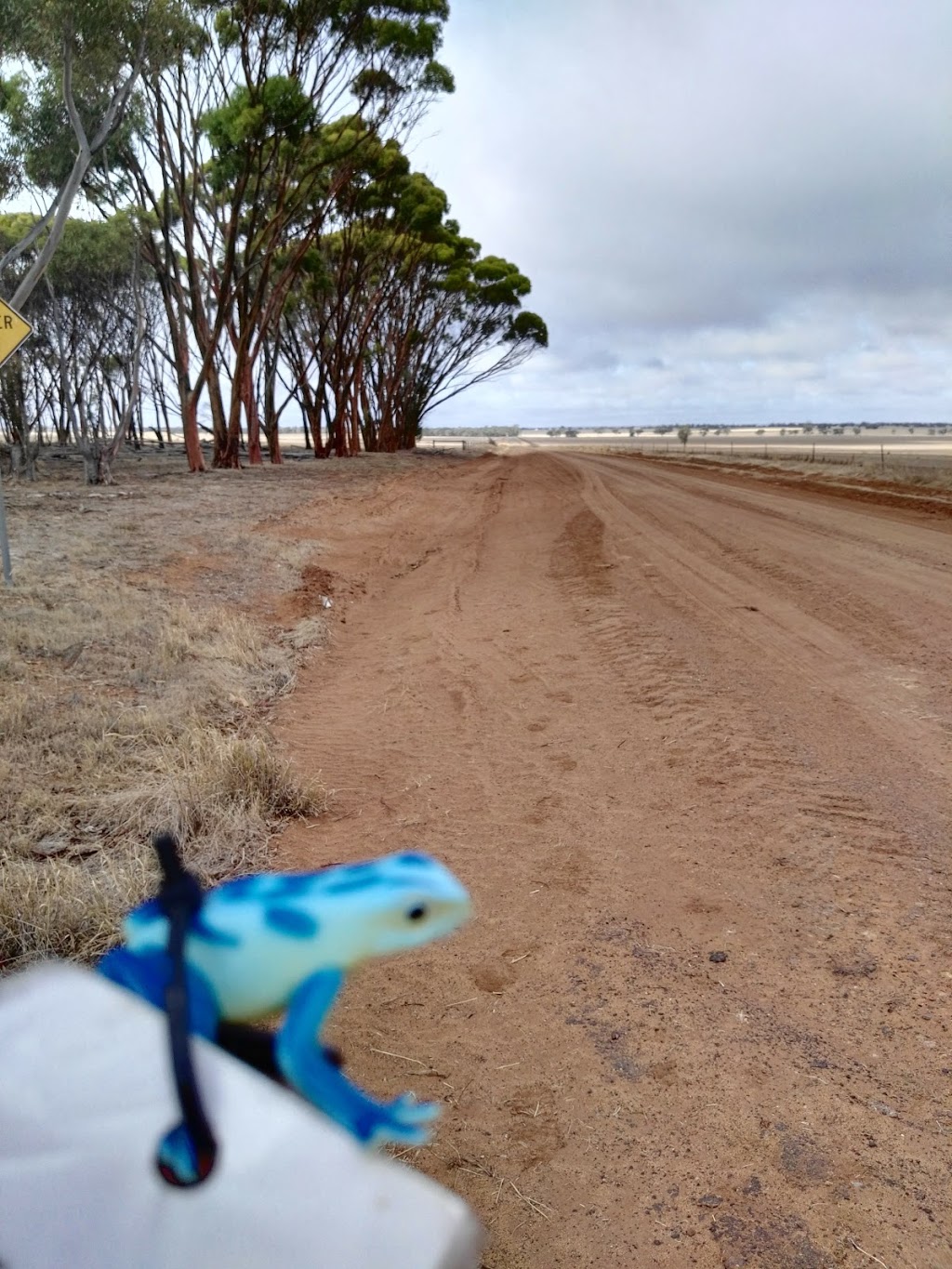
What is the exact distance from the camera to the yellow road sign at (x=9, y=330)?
802 cm

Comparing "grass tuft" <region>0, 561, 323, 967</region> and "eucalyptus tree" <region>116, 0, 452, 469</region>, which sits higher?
"eucalyptus tree" <region>116, 0, 452, 469</region>

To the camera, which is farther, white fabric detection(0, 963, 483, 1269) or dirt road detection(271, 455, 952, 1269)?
dirt road detection(271, 455, 952, 1269)

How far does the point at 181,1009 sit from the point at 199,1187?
0.46ft

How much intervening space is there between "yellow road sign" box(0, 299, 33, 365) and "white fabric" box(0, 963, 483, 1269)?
8.48m

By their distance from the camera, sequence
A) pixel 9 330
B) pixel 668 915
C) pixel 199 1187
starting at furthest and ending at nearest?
1. pixel 9 330
2. pixel 668 915
3. pixel 199 1187

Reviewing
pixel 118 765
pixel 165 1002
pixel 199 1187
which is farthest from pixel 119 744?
pixel 199 1187

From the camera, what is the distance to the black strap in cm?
74

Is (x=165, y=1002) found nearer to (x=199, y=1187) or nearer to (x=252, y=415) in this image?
(x=199, y=1187)

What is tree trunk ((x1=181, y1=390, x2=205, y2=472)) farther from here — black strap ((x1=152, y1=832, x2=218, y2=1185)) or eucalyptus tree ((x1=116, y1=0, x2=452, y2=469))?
black strap ((x1=152, y1=832, x2=218, y2=1185))

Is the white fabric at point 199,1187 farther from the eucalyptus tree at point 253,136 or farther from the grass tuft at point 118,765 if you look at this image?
the eucalyptus tree at point 253,136

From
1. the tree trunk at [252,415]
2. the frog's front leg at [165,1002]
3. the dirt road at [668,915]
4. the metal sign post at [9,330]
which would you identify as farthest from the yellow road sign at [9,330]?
the tree trunk at [252,415]

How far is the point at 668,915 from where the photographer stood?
11.8ft

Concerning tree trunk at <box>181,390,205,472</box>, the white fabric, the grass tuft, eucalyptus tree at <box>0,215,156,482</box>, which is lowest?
the grass tuft

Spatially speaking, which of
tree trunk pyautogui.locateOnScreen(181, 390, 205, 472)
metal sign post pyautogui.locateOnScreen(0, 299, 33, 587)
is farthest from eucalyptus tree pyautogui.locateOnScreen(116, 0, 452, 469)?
metal sign post pyautogui.locateOnScreen(0, 299, 33, 587)
